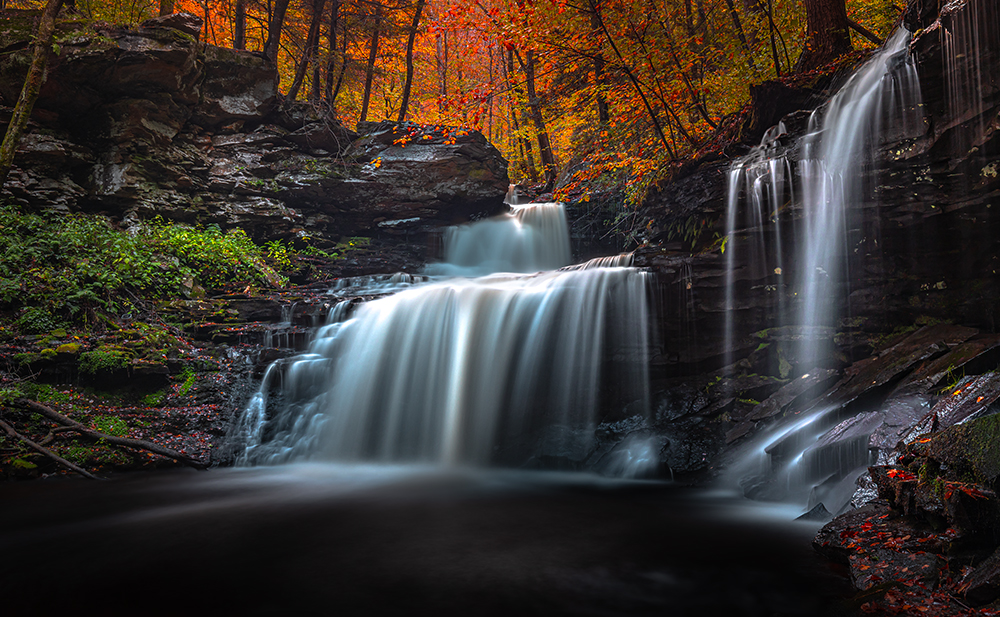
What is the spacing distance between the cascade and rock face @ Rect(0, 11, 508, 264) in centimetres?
487

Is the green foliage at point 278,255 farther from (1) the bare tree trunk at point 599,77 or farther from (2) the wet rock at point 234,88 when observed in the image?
(1) the bare tree trunk at point 599,77

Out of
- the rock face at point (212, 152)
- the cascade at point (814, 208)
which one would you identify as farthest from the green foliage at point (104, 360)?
the cascade at point (814, 208)

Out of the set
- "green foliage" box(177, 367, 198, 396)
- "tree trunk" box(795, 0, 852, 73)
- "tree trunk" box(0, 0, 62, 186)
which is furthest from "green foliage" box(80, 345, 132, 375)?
"tree trunk" box(795, 0, 852, 73)

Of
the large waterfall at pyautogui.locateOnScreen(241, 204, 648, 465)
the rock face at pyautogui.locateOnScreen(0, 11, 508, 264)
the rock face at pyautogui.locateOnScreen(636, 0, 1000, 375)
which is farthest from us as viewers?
the rock face at pyautogui.locateOnScreen(0, 11, 508, 264)

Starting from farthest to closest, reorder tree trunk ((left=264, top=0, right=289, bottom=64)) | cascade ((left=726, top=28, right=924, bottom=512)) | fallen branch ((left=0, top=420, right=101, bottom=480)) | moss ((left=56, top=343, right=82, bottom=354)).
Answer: tree trunk ((left=264, top=0, right=289, bottom=64)) < moss ((left=56, top=343, right=82, bottom=354)) < fallen branch ((left=0, top=420, right=101, bottom=480)) < cascade ((left=726, top=28, right=924, bottom=512))

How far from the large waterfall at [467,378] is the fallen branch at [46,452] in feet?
6.20

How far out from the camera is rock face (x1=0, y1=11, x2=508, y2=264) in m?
10.5

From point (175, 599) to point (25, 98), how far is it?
28.8 ft

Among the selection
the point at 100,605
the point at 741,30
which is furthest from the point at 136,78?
the point at 741,30

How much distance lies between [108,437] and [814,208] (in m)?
9.69

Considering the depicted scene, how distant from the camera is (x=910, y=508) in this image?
3227 millimetres

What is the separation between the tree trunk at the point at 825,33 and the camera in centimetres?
851

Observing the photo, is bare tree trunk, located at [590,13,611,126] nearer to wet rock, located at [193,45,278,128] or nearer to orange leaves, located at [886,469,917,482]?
orange leaves, located at [886,469,917,482]

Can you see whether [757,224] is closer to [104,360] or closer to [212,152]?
[104,360]
